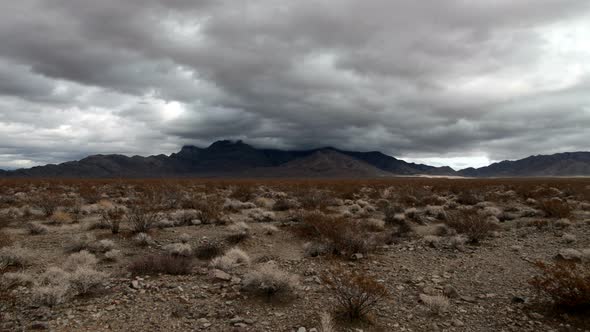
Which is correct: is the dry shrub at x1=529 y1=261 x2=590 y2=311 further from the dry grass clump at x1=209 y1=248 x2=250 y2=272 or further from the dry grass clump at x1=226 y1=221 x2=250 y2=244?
the dry grass clump at x1=226 y1=221 x2=250 y2=244

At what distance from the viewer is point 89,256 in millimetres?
9406

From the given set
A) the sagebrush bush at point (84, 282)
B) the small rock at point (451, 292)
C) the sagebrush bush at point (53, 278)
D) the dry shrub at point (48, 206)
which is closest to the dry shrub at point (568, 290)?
the small rock at point (451, 292)

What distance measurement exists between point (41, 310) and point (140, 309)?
169cm

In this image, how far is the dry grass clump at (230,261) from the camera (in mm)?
9008

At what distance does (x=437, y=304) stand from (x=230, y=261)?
16.4ft

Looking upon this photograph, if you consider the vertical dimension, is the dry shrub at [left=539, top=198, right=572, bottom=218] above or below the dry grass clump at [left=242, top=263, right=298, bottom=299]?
above

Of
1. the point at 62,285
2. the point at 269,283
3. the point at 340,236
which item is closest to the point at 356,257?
the point at 340,236

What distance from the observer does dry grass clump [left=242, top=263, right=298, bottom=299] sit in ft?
24.5

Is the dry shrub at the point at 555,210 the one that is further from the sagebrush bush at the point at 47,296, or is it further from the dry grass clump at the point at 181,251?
the sagebrush bush at the point at 47,296

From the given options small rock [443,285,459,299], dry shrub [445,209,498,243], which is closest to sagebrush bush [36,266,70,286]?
small rock [443,285,459,299]

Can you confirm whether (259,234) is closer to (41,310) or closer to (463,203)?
(41,310)

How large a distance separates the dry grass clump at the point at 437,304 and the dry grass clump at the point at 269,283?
276 cm

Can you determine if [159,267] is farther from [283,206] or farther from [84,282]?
[283,206]

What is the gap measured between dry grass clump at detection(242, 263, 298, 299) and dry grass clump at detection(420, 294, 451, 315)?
109 inches
